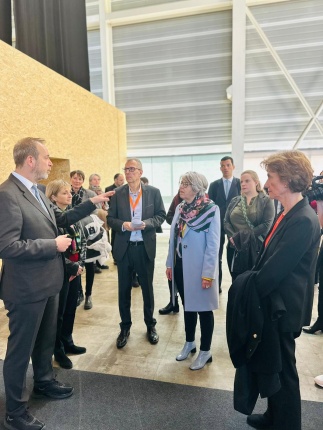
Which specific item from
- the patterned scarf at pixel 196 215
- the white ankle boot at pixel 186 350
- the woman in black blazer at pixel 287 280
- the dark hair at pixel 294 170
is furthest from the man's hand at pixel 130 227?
the dark hair at pixel 294 170

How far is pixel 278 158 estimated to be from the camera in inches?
56.9

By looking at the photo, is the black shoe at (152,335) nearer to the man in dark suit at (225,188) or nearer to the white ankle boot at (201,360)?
the white ankle boot at (201,360)

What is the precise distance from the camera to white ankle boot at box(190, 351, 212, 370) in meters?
2.25

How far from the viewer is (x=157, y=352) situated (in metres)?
2.51

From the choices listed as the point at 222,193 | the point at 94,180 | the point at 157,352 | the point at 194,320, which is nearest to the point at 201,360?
the point at 194,320

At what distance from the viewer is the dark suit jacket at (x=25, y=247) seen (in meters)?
1.51

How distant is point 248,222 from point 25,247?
6.90ft

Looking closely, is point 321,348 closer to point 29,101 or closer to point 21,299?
point 21,299

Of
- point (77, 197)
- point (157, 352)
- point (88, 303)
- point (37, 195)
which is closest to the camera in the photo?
point (37, 195)

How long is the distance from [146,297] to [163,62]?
7.02 metres

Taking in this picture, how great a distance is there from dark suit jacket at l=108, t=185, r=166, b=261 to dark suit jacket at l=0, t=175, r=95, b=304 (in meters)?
0.88

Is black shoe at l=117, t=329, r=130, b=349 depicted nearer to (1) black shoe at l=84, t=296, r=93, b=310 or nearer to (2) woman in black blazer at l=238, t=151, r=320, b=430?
(1) black shoe at l=84, t=296, r=93, b=310

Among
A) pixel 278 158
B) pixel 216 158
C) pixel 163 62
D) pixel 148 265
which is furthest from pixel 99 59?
pixel 278 158

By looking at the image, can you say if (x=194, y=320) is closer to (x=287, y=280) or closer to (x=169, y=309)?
(x=169, y=309)
